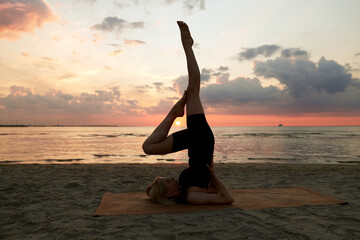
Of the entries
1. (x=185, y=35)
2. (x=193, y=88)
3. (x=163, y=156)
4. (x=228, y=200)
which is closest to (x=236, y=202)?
(x=228, y=200)

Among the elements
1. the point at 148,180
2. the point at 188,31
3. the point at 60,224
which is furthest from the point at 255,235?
the point at 148,180

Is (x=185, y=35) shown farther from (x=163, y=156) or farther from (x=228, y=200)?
(x=163, y=156)

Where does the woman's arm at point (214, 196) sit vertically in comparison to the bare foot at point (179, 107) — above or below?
below

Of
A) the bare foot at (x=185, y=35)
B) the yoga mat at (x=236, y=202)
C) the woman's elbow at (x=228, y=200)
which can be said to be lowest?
the yoga mat at (x=236, y=202)

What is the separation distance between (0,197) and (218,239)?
4582mm

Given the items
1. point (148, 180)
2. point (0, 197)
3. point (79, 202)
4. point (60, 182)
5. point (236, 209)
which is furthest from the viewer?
point (148, 180)

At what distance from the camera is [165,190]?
14.4 feet

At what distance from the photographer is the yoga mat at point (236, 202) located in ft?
13.6

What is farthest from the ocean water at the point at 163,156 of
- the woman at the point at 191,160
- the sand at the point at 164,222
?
the woman at the point at 191,160

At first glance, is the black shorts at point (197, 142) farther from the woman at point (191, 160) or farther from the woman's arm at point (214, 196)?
the woman's arm at point (214, 196)

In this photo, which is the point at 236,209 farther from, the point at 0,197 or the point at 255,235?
the point at 0,197

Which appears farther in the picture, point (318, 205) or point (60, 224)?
point (318, 205)

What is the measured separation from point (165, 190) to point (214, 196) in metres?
0.84

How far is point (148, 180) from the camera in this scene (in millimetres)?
7523
